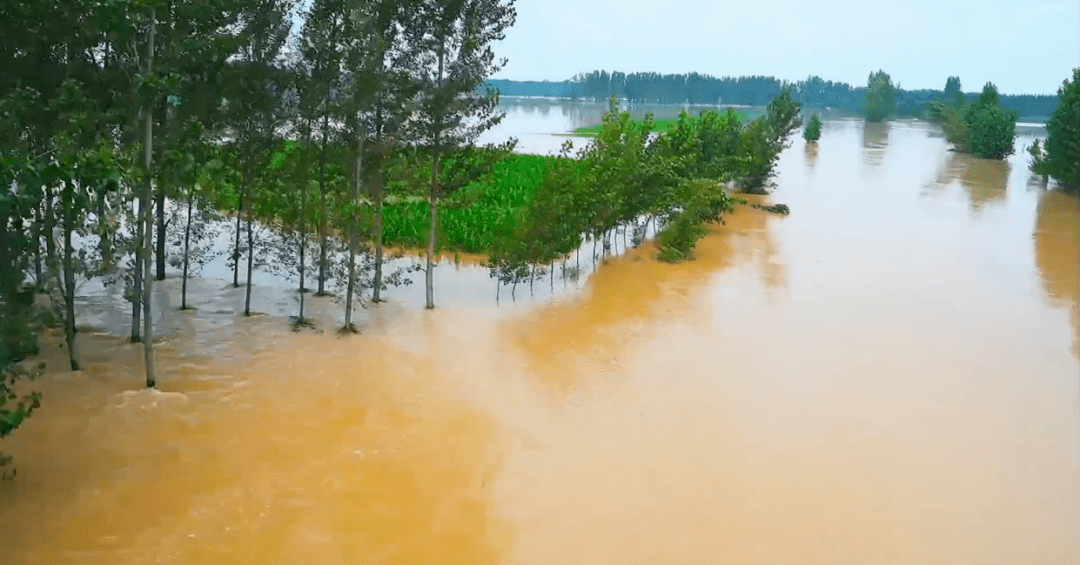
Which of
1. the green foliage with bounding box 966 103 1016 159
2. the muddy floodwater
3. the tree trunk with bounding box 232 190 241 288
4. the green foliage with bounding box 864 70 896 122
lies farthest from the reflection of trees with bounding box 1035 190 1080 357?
the green foliage with bounding box 864 70 896 122

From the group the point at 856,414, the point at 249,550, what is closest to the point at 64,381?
the point at 249,550

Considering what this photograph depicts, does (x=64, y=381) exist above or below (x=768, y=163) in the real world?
below

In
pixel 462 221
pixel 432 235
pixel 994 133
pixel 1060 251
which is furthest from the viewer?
pixel 994 133

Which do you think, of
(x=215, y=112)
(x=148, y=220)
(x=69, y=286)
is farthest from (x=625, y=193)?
(x=69, y=286)

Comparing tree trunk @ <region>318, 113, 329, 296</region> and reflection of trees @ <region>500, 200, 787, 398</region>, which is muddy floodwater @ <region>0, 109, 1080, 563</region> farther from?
tree trunk @ <region>318, 113, 329, 296</region>

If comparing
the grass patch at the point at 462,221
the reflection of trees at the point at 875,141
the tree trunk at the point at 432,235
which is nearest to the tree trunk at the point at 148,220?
the tree trunk at the point at 432,235

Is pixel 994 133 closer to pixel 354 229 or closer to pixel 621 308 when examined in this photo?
pixel 621 308

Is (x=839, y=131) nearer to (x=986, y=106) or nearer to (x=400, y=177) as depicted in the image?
(x=986, y=106)
